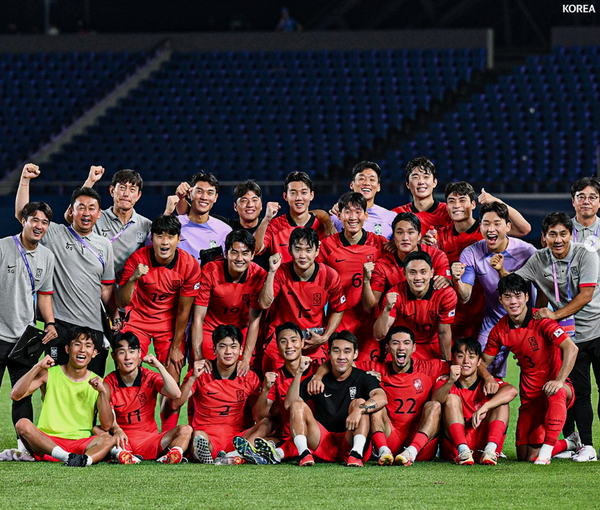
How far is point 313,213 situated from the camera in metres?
6.57

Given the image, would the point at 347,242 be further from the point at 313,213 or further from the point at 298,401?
the point at 298,401

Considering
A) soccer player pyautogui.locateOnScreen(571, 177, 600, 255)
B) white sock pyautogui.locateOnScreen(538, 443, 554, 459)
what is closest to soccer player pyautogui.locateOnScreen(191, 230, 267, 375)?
white sock pyautogui.locateOnScreen(538, 443, 554, 459)

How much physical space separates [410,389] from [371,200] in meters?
1.66

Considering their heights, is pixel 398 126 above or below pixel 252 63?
below

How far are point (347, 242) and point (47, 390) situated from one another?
92.9 inches

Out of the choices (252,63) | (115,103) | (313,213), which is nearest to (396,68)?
(252,63)

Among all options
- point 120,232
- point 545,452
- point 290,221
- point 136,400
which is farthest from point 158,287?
point 545,452

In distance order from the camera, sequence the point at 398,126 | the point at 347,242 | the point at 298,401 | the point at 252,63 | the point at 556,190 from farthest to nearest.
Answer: the point at 252,63
the point at 398,126
the point at 556,190
the point at 347,242
the point at 298,401

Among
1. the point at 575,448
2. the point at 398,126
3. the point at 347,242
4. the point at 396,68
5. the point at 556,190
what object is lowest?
the point at 575,448

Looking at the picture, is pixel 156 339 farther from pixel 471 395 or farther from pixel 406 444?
pixel 471 395

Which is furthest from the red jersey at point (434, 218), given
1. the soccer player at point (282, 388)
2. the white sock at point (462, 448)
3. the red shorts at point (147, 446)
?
the red shorts at point (147, 446)

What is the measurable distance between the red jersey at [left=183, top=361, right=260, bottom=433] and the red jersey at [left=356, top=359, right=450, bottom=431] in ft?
3.07

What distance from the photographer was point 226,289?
6.02 meters

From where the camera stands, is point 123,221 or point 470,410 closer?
point 470,410
